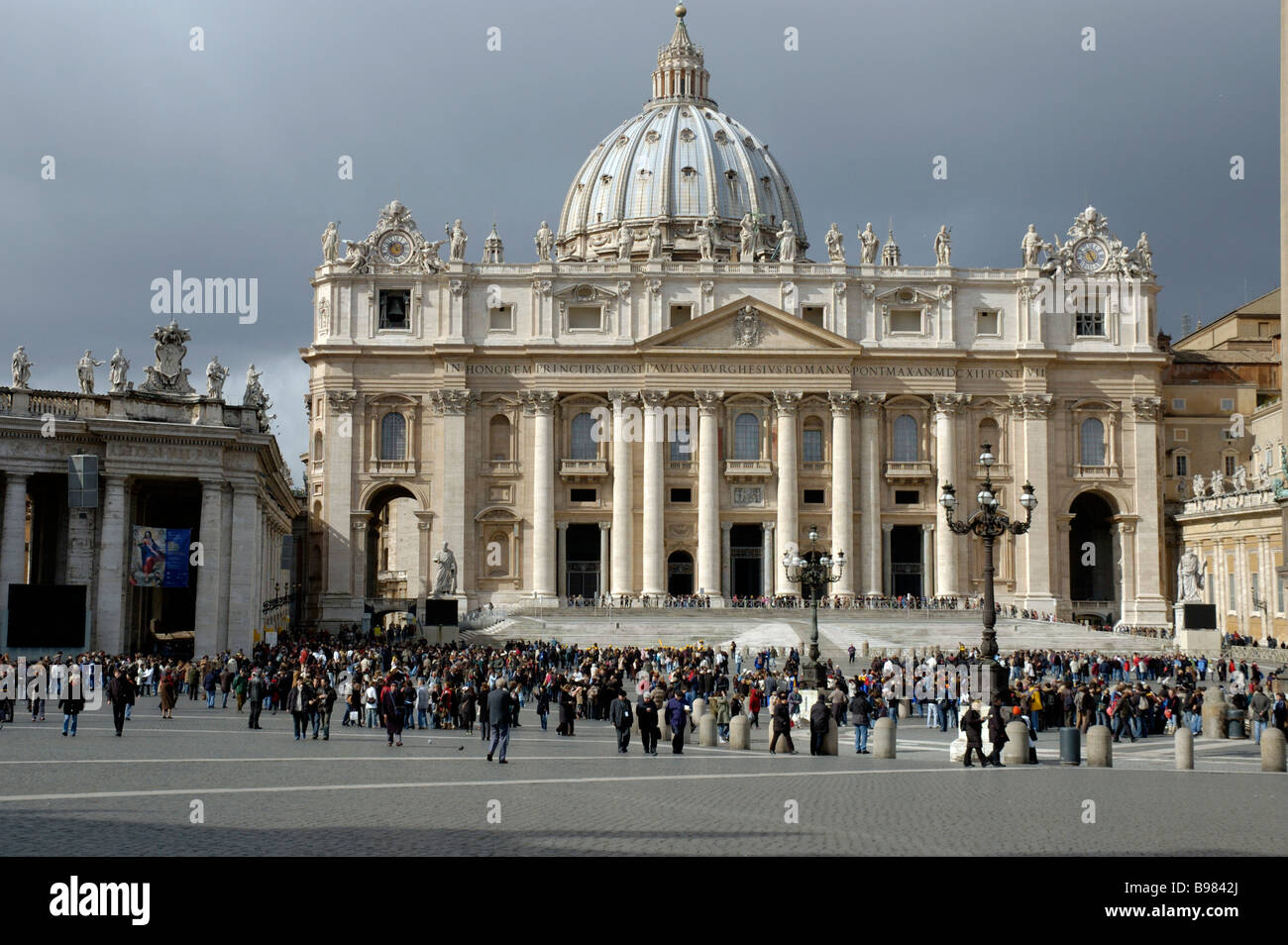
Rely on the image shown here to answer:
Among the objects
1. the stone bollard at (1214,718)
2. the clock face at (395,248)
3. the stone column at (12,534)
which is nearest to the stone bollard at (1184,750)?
the stone bollard at (1214,718)

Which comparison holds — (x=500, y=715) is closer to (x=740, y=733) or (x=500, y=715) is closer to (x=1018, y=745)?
(x=740, y=733)

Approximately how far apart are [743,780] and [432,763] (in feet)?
13.8

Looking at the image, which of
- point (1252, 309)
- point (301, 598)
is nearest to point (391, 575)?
point (301, 598)

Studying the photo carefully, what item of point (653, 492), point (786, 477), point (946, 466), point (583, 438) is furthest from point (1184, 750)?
point (583, 438)

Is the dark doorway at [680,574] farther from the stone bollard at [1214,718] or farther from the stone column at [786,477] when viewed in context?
the stone bollard at [1214,718]

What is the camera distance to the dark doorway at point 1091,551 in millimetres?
72375

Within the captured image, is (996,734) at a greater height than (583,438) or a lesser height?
lesser

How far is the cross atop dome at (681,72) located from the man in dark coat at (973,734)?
312 ft

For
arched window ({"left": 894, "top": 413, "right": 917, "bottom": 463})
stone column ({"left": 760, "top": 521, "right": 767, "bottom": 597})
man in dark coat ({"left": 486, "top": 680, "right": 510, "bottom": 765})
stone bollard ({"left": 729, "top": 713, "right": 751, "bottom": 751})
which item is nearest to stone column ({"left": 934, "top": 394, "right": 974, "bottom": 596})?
arched window ({"left": 894, "top": 413, "right": 917, "bottom": 463})

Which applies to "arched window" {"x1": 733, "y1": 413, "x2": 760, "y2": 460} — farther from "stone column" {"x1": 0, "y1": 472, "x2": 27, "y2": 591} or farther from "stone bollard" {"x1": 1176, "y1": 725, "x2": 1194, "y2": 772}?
"stone bollard" {"x1": 1176, "y1": 725, "x2": 1194, "y2": 772}

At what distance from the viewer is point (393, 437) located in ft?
228

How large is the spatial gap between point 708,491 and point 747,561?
4.40 meters
